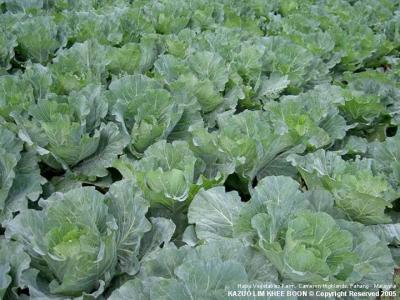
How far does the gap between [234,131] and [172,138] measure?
0.66 meters

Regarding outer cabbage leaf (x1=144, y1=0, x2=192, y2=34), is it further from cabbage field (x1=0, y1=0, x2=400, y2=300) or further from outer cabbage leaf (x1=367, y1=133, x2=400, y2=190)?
outer cabbage leaf (x1=367, y1=133, x2=400, y2=190)

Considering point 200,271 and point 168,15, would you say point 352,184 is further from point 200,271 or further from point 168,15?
point 168,15

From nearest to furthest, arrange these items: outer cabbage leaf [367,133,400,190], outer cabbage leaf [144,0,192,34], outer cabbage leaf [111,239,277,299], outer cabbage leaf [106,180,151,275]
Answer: outer cabbage leaf [111,239,277,299], outer cabbage leaf [106,180,151,275], outer cabbage leaf [367,133,400,190], outer cabbage leaf [144,0,192,34]

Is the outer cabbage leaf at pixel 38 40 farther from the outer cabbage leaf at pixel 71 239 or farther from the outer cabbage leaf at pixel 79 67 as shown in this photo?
the outer cabbage leaf at pixel 71 239

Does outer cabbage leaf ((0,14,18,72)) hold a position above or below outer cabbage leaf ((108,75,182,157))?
below

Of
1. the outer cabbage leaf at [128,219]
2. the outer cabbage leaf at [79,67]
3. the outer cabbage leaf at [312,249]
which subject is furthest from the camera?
the outer cabbage leaf at [79,67]

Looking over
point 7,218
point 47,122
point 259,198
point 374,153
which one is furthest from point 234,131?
Answer: point 7,218

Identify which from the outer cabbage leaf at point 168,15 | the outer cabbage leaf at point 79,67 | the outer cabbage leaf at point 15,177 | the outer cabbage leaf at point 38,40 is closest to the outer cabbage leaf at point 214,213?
the outer cabbage leaf at point 15,177

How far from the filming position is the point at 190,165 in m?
2.73

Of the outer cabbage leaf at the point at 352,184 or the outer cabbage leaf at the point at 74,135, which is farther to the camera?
the outer cabbage leaf at the point at 74,135

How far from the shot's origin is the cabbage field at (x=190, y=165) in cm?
223

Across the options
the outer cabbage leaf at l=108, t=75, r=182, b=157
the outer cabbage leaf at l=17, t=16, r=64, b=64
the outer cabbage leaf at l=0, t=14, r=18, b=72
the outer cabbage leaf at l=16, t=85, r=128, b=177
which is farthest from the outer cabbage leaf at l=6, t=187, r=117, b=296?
the outer cabbage leaf at l=17, t=16, r=64, b=64

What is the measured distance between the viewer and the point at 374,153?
332 centimetres

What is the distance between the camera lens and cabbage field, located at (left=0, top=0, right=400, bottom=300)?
223 centimetres
